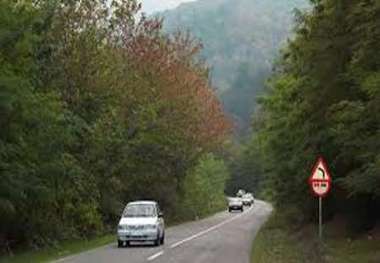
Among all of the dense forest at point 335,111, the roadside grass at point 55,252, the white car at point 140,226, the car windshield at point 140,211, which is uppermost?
the dense forest at point 335,111

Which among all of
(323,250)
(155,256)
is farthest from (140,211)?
(323,250)

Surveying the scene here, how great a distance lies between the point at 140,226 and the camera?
33000 millimetres

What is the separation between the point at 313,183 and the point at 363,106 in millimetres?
2923

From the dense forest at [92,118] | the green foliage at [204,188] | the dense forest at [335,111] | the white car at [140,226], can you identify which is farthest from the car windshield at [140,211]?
the green foliage at [204,188]

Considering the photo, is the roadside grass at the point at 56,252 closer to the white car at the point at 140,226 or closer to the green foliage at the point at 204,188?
the white car at the point at 140,226

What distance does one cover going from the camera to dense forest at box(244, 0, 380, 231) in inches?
904

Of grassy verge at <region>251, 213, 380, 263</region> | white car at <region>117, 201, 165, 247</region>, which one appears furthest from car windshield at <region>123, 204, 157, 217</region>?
grassy verge at <region>251, 213, 380, 263</region>

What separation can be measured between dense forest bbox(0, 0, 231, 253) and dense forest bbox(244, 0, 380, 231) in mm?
9624

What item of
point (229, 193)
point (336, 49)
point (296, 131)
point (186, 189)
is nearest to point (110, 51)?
point (296, 131)

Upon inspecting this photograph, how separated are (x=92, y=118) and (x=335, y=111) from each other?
19.1 meters

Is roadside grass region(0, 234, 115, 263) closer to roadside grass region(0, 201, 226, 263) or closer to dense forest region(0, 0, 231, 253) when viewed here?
roadside grass region(0, 201, 226, 263)

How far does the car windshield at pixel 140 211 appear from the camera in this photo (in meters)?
34.0

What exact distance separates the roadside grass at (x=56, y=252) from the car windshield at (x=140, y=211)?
215 centimetres

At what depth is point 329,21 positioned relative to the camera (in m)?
28.8
